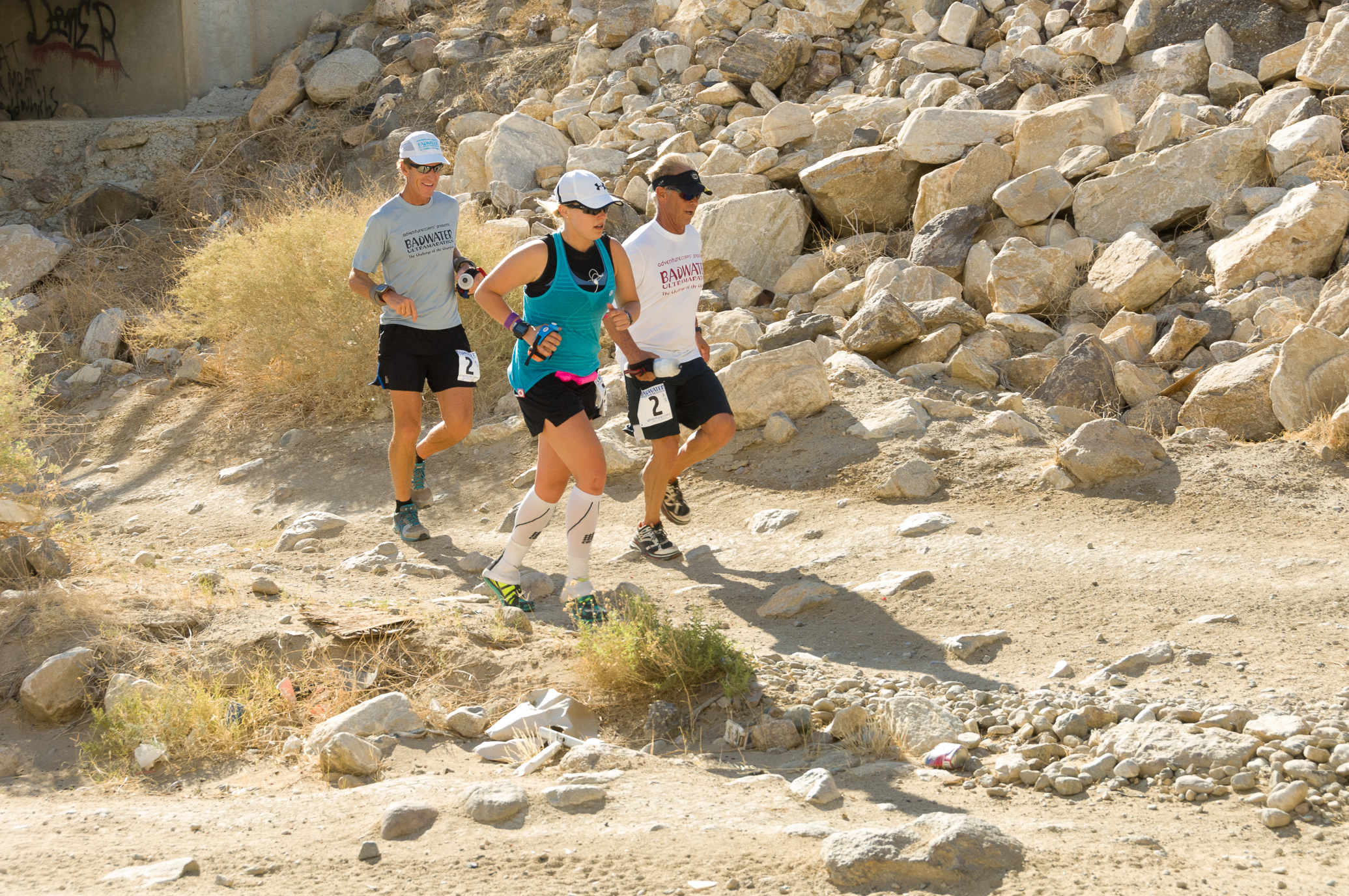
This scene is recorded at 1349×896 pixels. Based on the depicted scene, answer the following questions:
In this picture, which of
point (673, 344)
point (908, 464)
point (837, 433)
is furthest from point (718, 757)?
point (837, 433)

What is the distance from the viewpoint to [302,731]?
3.62 metres

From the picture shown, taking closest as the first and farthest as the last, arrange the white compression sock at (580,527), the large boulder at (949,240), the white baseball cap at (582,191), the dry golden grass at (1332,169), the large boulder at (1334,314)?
the white baseball cap at (582,191)
the white compression sock at (580,527)
the large boulder at (1334,314)
the dry golden grass at (1332,169)
the large boulder at (949,240)

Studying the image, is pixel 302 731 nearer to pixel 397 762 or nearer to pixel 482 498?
pixel 397 762

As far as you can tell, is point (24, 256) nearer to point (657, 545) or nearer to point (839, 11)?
point (839, 11)

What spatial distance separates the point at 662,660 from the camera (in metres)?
3.66

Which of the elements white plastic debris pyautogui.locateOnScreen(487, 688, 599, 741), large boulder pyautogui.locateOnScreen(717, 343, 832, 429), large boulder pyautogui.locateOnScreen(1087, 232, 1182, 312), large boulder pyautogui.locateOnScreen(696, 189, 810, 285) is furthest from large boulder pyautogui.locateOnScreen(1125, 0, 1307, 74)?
white plastic debris pyautogui.locateOnScreen(487, 688, 599, 741)

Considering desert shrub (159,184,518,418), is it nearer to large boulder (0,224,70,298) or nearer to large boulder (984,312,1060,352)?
large boulder (984,312,1060,352)

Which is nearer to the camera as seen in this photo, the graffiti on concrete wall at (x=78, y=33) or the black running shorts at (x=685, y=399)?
the black running shorts at (x=685, y=399)

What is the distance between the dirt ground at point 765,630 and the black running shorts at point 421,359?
0.93m

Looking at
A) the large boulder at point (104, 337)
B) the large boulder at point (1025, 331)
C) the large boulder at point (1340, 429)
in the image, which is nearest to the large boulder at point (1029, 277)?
the large boulder at point (1025, 331)

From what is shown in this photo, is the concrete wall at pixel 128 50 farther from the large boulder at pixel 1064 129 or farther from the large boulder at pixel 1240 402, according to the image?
the large boulder at pixel 1240 402

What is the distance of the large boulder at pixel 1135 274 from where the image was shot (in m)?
6.86

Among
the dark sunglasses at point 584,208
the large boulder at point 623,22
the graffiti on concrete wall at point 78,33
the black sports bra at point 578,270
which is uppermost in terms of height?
the graffiti on concrete wall at point 78,33

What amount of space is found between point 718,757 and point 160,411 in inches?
280
